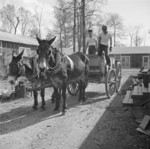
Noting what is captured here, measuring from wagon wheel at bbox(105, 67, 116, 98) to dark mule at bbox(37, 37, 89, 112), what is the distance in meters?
0.96

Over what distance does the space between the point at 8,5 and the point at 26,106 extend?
141ft

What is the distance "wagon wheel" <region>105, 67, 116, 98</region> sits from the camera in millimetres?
7516

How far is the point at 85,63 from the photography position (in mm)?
7418

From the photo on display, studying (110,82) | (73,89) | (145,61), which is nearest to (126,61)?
(145,61)

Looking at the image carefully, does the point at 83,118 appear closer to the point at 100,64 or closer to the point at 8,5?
the point at 100,64

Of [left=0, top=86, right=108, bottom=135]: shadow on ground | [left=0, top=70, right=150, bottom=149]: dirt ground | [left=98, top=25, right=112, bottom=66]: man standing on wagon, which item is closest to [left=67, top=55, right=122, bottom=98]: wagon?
[left=98, top=25, right=112, bottom=66]: man standing on wagon

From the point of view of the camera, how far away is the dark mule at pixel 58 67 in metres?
4.93

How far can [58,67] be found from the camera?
17.7ft

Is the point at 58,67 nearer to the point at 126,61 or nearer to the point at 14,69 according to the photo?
the point at 14,69

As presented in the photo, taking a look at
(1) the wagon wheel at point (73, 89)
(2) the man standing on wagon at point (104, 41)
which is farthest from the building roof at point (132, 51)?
(1) the wagon wheel at point (73, 89)

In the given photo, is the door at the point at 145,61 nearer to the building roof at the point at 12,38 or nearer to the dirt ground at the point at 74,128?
the building roof at the point at 12,38

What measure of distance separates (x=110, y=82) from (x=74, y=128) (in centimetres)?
388

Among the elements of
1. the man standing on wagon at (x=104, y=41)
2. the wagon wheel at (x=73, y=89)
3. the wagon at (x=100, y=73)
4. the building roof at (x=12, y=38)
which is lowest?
the wagon wheel at (x=73, y=89)

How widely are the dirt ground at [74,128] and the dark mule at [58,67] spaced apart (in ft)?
2.49
